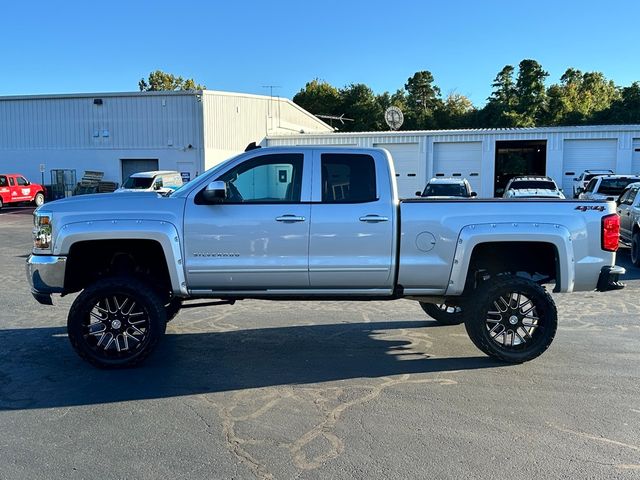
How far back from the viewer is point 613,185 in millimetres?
17016

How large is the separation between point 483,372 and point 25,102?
1475 inches

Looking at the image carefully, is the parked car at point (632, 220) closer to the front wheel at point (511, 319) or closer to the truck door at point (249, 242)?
the front wheel at point (511, 319)

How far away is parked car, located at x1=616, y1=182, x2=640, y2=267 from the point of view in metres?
11.9

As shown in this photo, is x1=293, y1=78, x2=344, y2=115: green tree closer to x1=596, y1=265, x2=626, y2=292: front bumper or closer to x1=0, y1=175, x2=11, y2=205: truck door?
x1=0, y1=175, x2=11, y2=205: truck door

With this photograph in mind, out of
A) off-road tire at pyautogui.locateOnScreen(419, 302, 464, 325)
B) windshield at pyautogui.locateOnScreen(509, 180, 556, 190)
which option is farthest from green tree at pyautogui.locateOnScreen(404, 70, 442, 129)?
off-road tire at pyautogui.locateOnScreen(419, 302, 464, 325)

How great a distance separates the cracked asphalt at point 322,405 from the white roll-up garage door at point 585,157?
A: 81.5ft

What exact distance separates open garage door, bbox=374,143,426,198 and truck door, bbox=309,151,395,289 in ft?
86.4

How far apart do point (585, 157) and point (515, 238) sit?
27354 mm

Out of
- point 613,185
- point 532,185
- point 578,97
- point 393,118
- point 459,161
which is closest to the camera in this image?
point 613,185

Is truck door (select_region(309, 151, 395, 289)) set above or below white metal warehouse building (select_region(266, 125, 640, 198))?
below

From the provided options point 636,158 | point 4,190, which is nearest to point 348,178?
point 636,158

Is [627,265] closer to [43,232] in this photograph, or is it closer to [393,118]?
[43,232]

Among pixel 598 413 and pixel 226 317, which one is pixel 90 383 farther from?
pixel 598 413

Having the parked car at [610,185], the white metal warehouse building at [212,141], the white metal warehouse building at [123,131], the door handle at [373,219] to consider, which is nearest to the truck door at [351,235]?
the door handle at [373,219]
